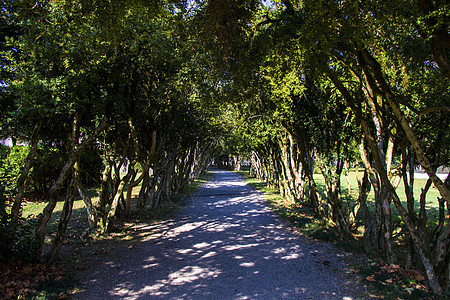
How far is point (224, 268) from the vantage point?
5.23 meters

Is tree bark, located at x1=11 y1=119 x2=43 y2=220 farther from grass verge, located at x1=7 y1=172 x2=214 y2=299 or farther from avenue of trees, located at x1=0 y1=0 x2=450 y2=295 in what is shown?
grass verge, located at x1=7 y1=172 x2=214 y2=299

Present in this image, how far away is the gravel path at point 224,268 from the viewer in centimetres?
422

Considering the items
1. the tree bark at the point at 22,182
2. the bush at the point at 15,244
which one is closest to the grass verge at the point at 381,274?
the bush at the point at 15,244

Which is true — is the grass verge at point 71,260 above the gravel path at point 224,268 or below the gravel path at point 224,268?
above

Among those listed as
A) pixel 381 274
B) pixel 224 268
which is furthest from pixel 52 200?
pixel 381 274

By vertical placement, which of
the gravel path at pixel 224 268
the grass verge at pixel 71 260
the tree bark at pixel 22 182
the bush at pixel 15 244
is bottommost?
the gravel path at pixel 224 268

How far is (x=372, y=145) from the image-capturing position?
4852 mm

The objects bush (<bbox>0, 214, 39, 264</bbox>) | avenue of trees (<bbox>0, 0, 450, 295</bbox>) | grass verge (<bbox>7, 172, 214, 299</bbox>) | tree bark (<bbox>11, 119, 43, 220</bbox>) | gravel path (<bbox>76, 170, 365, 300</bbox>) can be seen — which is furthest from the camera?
tree bark (<bbox>11, 119, 43, 220</bbox>)

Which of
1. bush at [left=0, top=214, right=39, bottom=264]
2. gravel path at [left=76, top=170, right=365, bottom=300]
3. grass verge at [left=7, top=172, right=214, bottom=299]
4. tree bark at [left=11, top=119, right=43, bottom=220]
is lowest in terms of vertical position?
gravel path at [left=76, top=170, right=365, bottom=300]

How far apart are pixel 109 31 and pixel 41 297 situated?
408 centimetres

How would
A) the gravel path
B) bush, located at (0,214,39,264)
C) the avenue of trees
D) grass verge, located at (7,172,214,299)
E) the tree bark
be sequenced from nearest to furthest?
grass verge, located at (7,172,214,299), the avenue of trees, the gravel path, bush, located at (0,214,39,264), the tree bark

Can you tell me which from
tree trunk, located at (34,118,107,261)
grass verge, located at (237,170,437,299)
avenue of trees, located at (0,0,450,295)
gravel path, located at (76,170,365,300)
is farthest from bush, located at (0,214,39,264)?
grass verge, located at (237,170,437,299)

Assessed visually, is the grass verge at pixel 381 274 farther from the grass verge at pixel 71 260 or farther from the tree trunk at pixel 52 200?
the tree trunk at pixel 52 200

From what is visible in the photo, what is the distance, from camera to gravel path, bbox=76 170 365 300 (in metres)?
4.22
